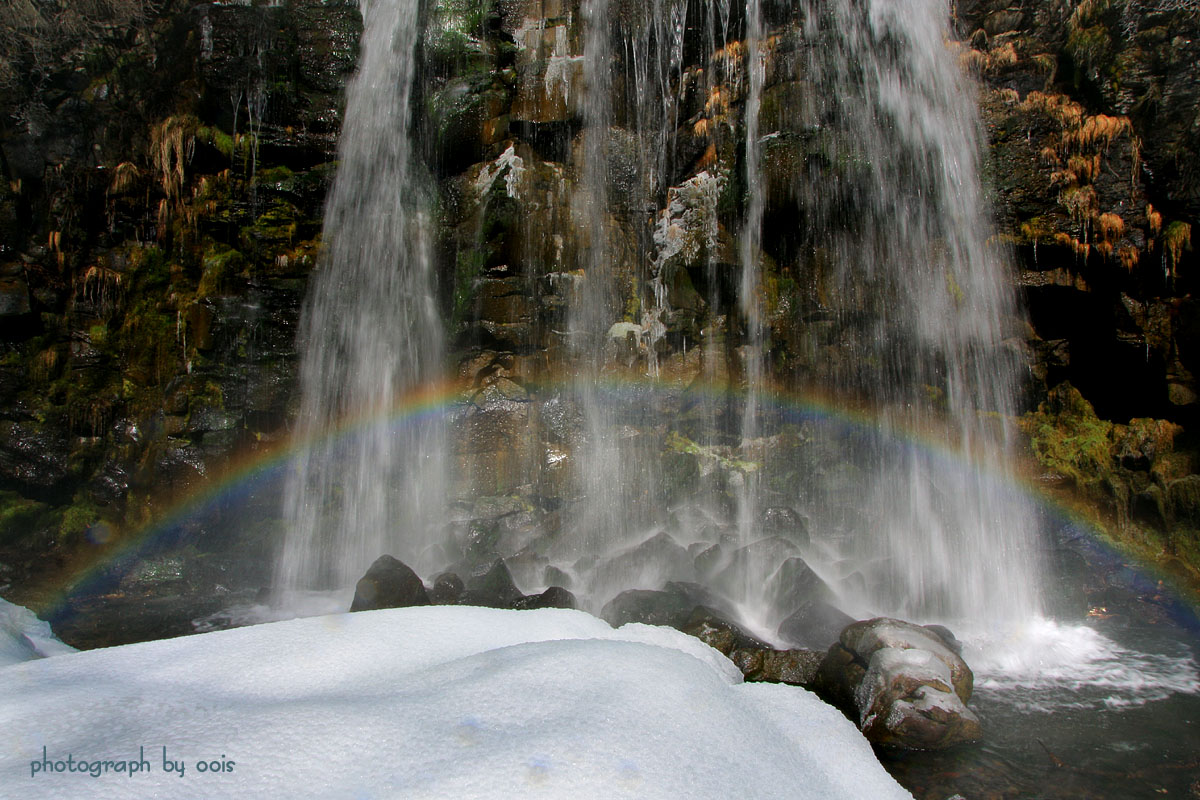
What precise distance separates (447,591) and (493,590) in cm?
58

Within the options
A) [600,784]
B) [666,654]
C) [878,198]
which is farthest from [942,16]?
[600,784]

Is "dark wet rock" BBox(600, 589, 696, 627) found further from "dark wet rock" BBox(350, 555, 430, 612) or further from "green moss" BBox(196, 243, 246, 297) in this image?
"green moss" BBox(196, 243, 246, 297)

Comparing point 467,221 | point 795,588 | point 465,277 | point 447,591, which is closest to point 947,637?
point 795,588

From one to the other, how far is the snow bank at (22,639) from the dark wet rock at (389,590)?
2.71m

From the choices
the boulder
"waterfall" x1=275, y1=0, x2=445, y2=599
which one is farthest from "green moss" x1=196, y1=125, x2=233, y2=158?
the boulder

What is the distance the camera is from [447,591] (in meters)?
7.87

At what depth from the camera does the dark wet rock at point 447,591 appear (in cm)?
769

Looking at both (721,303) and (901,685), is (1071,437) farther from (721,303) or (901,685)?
(901,685)

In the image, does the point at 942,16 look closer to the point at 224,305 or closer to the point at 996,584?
the point at 996,584

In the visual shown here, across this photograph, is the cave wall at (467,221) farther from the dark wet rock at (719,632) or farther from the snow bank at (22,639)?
the dark wet rock at (719,632)

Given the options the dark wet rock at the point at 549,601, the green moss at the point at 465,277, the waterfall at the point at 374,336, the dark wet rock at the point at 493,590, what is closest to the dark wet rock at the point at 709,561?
the dark wet rock at the point at 549,601

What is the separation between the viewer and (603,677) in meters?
2.84

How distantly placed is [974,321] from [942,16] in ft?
18.8

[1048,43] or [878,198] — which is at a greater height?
→ [1048,43]
